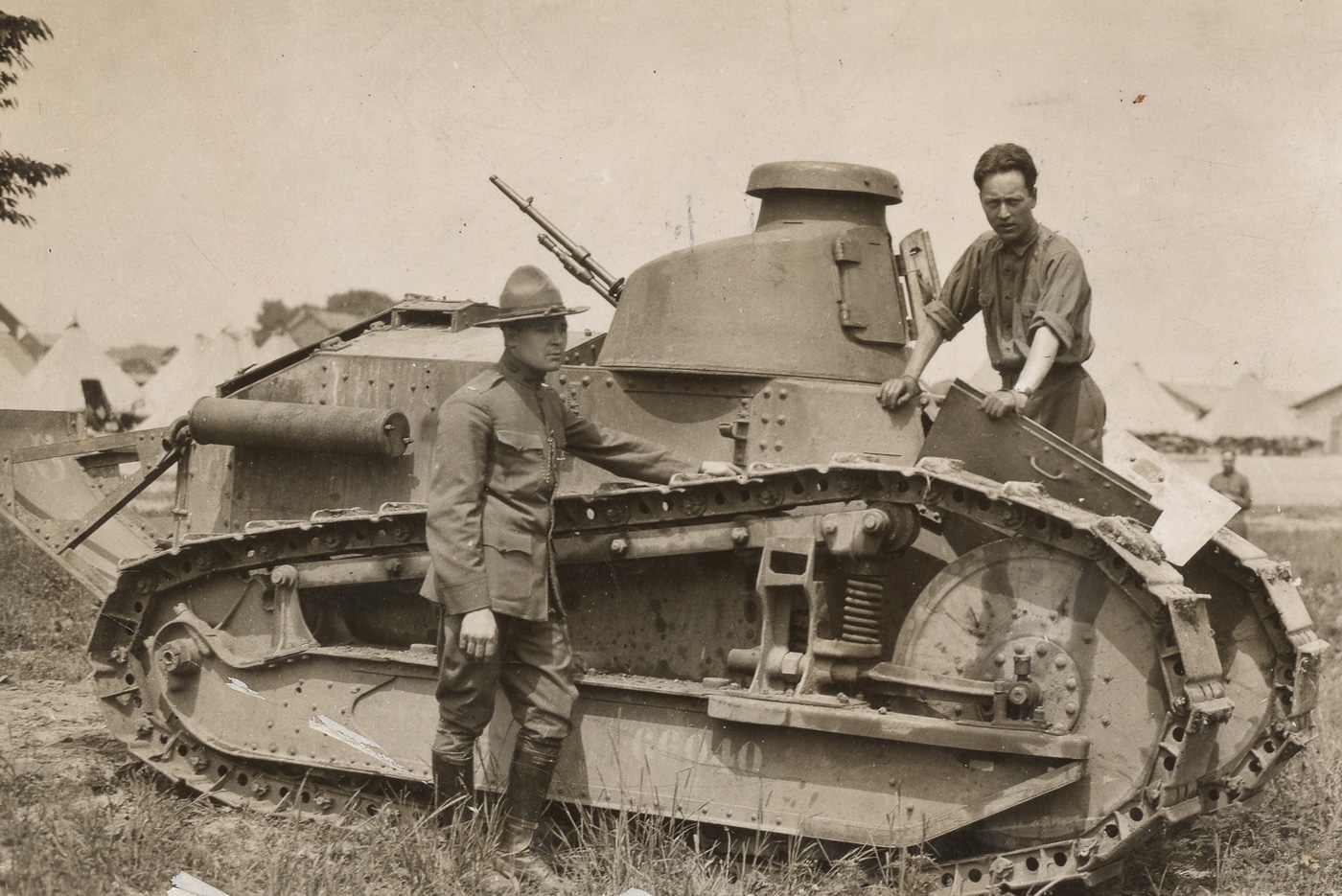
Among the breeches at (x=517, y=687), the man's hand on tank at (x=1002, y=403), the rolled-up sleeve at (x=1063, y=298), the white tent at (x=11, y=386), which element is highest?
the rolled-up sleeve at (x=1063, y=298)

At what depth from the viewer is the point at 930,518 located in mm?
6703

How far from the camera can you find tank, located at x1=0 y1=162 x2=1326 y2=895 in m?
5.80

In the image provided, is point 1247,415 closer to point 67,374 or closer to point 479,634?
point 67,374

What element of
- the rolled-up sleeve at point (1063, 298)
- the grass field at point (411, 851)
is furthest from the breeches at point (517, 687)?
the rolled-up sleeve at point (1063, 298)

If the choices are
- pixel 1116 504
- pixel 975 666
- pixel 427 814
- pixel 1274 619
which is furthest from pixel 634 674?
pixel 1274 619

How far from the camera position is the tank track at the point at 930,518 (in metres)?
5.58

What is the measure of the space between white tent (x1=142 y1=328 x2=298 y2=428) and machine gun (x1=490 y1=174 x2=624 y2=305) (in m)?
13.4

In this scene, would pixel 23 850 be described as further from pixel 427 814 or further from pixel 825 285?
pixel 825 285

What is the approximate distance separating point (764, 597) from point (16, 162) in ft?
31.1

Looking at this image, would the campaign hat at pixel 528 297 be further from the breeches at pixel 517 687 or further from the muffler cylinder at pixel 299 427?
the muffler cylinder at pixel 299 427

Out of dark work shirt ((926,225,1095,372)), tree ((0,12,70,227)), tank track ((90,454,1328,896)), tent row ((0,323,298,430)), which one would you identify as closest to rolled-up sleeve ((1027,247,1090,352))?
dark work shirt ((926,225,1095,372))

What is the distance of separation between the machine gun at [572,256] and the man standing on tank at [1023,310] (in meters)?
2.99

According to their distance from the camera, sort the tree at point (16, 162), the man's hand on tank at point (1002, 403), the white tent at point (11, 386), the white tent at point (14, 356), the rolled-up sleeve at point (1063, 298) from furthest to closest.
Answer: the white tent at point (11, 386) < the white tent at point (14, 356) < the tree at point (16, 162) < the rolled-up sleeve at point (1063, 298) < the man's hand on tank at point (1002, 403)

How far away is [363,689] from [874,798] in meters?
2.63
